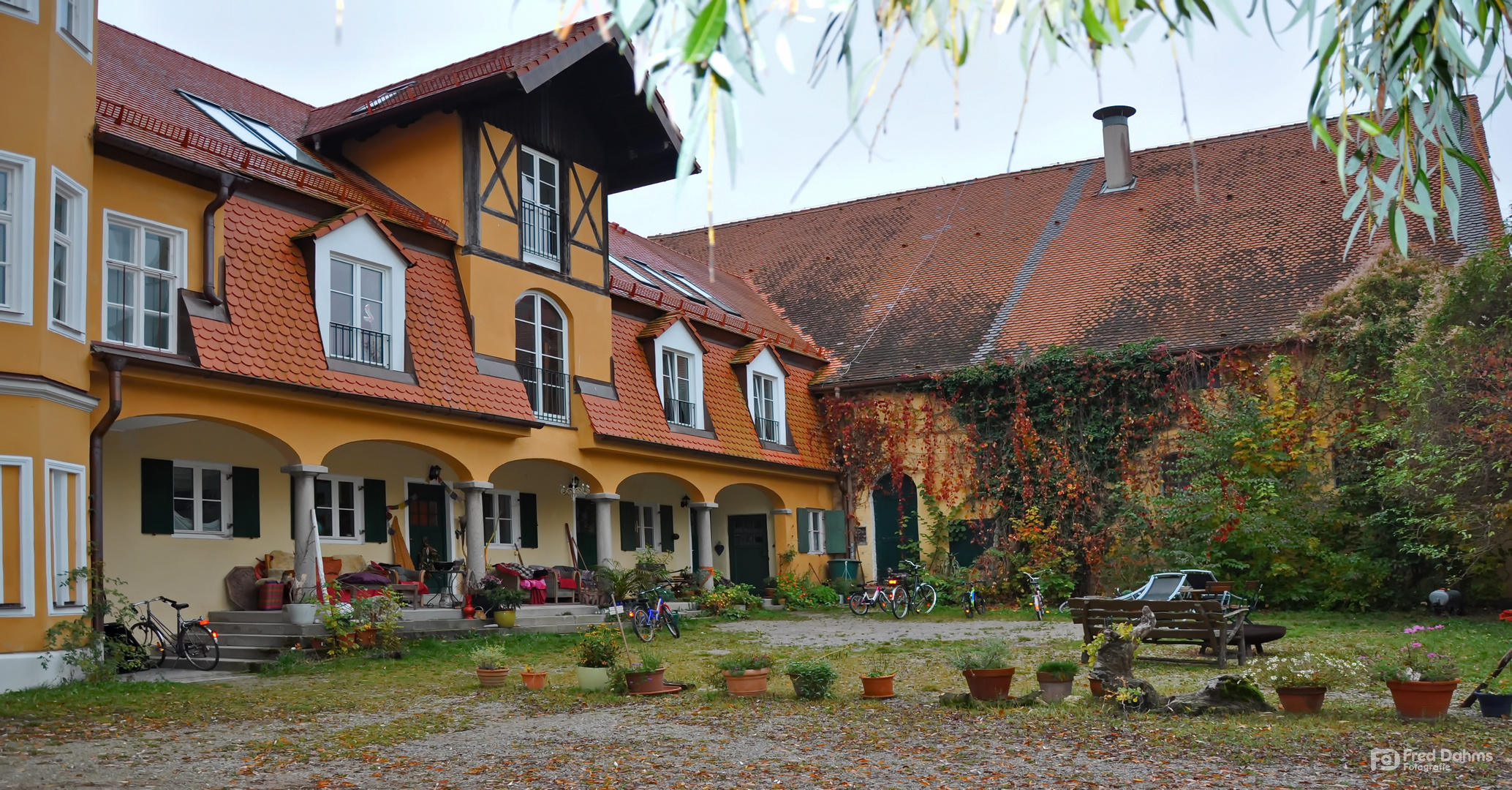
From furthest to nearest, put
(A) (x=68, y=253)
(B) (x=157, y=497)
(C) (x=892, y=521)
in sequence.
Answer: (C) (x=892, y=521) → (B) (x=157, y=497) → (A) (x=68, y=253)

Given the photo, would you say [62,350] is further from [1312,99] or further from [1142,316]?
[1142,316]

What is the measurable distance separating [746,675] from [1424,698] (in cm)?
490

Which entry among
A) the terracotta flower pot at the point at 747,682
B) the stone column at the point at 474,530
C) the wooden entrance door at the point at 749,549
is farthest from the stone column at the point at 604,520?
the terracotta flower pot at the point at 747,682

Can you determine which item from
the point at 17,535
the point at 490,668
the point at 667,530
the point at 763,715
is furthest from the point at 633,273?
the point at 763,715

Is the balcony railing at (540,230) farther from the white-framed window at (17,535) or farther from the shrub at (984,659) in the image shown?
the shrub at (984,659)

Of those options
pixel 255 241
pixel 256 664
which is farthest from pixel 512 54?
pixel 256 664

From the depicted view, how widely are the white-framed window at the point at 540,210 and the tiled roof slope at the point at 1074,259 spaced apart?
8.63 m

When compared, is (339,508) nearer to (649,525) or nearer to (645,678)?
(649,525)

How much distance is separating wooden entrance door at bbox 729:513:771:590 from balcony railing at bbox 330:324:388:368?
11.0 metres

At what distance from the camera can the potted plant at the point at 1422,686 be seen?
8.11 metres

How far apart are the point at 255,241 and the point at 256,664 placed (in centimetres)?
495

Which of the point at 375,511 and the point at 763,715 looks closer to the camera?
the point at 763,715

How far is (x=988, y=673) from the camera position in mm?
9297

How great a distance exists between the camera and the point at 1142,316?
80.8 feet
